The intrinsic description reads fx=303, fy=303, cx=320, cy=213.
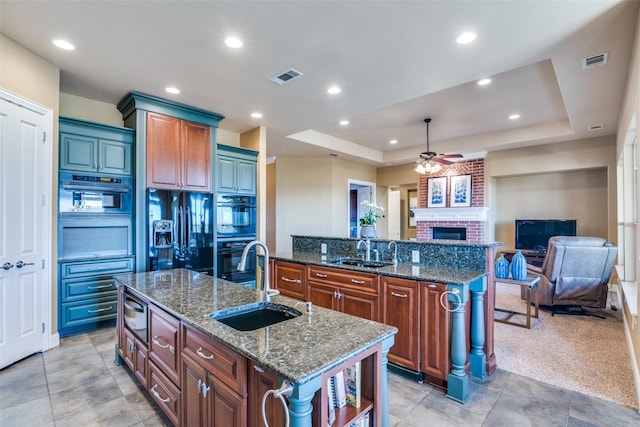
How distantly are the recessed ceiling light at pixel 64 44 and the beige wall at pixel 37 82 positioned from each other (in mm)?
371

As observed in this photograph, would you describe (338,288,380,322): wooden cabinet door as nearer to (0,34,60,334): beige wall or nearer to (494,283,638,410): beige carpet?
(494,283,638,410): beige carpet

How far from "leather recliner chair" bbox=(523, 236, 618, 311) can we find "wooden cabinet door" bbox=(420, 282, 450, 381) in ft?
8.48

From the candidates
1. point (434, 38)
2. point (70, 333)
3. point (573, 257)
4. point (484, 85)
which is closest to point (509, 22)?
point (434, 38)

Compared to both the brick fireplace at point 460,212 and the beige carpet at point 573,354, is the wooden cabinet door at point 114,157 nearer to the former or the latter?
the beige carpet at point 573,354

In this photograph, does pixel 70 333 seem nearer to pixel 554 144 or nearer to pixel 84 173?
pixel 84 173

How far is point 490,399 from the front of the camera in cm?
223

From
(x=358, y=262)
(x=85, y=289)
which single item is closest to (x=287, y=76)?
(x=358, y=262)

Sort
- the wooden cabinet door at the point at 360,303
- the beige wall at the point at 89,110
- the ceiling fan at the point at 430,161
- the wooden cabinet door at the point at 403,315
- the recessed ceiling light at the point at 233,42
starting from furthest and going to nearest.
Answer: the ceiling fan at the point at 430,161, the beige wall at the point at 89,110, the wooden cabinet door at the point at 360,303, the recessed ceiling light at the point at 233,42, the wooden cabinet door at the point at 403,315

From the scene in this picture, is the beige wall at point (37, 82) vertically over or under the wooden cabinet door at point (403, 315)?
over

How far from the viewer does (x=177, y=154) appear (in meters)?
4.07

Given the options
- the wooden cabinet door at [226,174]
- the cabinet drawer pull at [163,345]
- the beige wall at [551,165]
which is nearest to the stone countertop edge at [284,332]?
the cabinet drawer pull at [163,345]

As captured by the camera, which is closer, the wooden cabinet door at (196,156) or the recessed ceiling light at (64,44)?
the recessed ceiling light at (64,44)

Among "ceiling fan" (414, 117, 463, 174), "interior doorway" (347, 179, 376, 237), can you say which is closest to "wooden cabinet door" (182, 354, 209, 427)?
"ceiling fan" (414, 117, 463, 174)

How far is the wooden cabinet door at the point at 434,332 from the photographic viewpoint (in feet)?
7.52
